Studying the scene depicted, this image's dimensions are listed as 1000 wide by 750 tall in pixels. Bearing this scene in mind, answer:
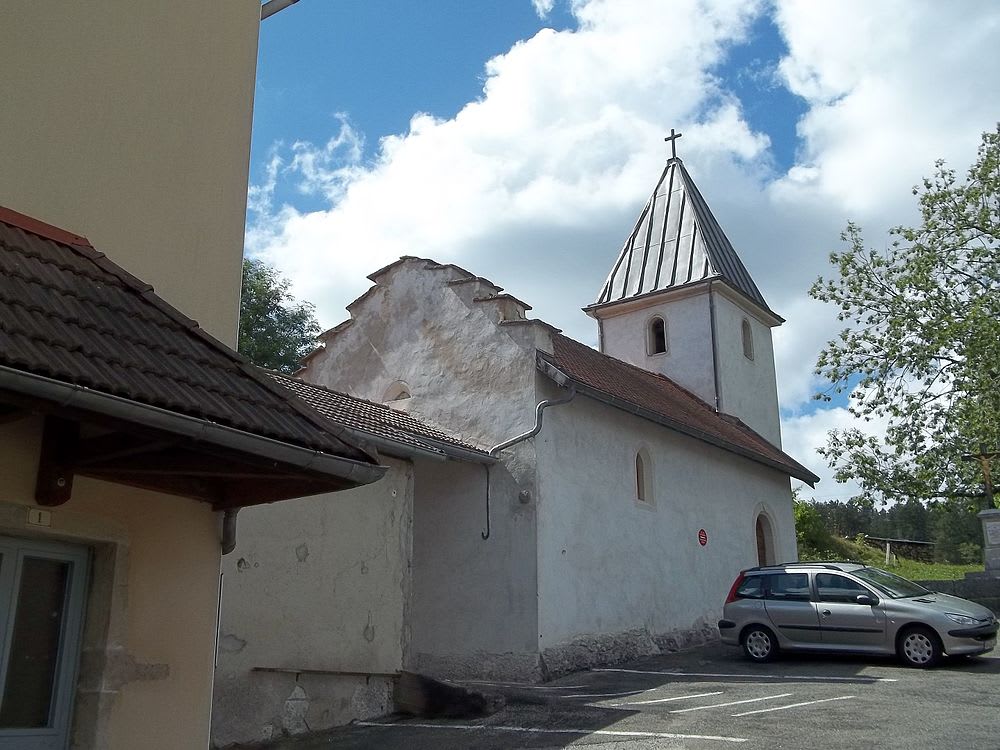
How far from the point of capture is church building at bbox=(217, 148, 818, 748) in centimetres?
1201

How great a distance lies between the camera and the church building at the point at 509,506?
12.0 metres

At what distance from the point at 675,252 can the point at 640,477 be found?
37.0 feet

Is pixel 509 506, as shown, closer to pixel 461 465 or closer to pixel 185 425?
pixel 461 465

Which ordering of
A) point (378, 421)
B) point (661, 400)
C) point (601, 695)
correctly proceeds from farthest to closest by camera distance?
point (661, 400) < point (378, 421) < point (601, 695)

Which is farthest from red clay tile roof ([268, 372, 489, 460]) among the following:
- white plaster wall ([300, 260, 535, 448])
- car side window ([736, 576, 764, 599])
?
car side window ([736, 576, 764, 599])

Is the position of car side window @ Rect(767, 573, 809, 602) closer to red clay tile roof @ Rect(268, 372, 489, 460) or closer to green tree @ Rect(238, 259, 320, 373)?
red clay tile roof @ Rect(268, 372, 489, 460)

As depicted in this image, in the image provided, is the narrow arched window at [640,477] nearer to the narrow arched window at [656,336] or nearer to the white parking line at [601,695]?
the white parking line at [601,695]

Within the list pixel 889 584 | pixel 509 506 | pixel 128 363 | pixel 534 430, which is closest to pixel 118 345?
pixel 128 363

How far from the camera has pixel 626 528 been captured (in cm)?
1666

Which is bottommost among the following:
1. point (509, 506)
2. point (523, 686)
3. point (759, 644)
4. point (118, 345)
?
point (523, 686)

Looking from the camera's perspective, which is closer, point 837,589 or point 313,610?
point 313,610

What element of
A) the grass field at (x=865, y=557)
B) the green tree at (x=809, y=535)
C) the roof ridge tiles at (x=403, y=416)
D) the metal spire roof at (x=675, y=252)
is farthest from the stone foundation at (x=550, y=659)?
the green tree at (x=809, y=535)

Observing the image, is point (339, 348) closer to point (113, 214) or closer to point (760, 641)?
point (760, 641)

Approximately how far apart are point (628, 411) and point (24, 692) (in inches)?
488
